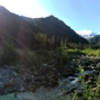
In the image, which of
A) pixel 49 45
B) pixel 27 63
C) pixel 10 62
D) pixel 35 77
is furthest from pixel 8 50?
pixel 49 45

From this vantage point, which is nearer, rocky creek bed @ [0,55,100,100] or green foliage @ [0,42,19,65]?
rocky creek bed @ [0,55,100,100]

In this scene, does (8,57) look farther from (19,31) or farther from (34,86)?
(19,31)

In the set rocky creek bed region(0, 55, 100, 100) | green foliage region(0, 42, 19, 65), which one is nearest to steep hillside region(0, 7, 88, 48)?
green foliage region(0, 42, 19, 65)

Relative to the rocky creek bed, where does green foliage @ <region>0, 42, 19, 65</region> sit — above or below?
above

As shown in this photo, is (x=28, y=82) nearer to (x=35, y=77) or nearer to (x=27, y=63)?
(x=35, y=77)

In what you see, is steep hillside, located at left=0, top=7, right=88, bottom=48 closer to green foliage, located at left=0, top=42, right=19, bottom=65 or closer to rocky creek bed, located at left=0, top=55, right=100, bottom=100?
green foliage, located at left=0, top=42, right=19, bottom=65

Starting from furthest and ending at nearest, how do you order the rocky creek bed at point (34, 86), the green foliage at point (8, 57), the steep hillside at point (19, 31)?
the steep hillside at point (19, 31)
the green foliage at point (8, 57)
the rocky creek bed at point (34, 86)

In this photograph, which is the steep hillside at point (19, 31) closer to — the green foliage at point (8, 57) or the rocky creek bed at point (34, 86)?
the green foliage at point (8, 57)

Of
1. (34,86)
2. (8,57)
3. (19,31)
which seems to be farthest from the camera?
(19,31)

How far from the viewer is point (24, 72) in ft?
13.7

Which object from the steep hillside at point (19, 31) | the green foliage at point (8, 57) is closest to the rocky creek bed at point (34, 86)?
the green foliage at point (8, 57)

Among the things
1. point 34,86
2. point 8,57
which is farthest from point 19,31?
point 34,86

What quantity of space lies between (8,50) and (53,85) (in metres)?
3.20

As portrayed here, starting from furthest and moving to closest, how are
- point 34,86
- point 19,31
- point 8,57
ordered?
1. point 19,31
2. point 8,57
3. point 34,86
